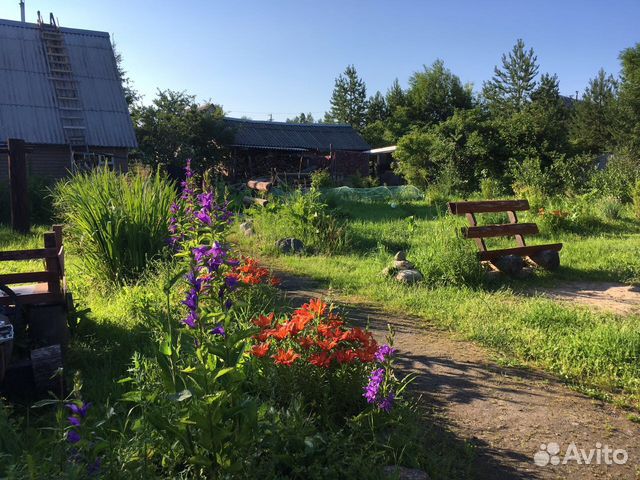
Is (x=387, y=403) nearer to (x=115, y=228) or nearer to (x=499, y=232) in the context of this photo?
(x=115, y=228)

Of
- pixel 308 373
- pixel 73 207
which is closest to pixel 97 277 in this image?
pixel 73 207

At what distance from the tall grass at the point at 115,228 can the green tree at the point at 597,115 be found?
36782mm

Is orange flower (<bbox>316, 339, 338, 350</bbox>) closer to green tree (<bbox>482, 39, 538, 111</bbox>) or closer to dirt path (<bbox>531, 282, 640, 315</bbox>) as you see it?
dirt path (<bbox>531, 282, 640, 315</bbox>)

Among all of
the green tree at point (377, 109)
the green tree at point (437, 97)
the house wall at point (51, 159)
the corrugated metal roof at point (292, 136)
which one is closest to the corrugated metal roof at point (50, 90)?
the house wall at point (51, 159)

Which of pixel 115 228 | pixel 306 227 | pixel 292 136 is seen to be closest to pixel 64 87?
pixel 292 136

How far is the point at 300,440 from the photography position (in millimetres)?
2395

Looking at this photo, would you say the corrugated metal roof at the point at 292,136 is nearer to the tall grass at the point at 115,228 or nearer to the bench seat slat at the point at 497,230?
the bench seat slat at the point at 497,230

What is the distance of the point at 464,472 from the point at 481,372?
139 centimetres

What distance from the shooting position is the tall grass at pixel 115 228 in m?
5.88

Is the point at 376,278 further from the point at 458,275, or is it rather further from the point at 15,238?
the point at 15,238

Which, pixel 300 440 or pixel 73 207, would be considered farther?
pixel 73 207

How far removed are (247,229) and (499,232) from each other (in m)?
5.00

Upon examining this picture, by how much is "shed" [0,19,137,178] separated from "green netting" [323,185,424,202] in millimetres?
8668

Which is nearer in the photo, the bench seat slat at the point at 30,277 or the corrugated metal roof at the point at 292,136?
the bench seat slat at the point at 30,277
